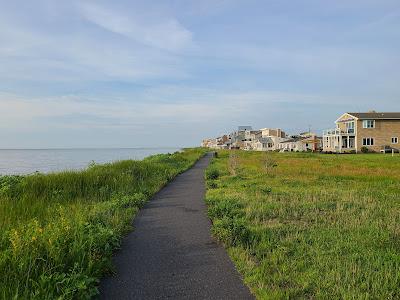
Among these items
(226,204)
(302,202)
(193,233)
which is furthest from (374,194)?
(193,233)

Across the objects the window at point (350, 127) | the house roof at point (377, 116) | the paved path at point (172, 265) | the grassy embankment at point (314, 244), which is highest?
the house roof at point (377, 116)

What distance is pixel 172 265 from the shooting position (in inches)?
231

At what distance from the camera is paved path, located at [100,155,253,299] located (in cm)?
482

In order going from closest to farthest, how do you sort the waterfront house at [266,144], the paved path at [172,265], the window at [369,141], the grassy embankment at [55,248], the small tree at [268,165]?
the grassy embankment at [55,248] < the paved path at [172,265] < the small tree at [268,165] < the window at [369,141] < the waterfront house at [266,144]

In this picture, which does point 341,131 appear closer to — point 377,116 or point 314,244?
point 377,116

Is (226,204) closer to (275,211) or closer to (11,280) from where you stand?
(275,211)

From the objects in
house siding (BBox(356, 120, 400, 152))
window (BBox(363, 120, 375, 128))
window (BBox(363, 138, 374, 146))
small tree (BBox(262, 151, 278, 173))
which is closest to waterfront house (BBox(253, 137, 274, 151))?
window (BBox(363, 138, 374, 146))

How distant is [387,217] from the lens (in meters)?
9.28

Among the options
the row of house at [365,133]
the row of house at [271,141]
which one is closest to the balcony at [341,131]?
the row of house at [365,133]

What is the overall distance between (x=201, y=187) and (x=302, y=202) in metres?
6.21

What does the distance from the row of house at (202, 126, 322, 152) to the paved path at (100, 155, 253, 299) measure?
261ft

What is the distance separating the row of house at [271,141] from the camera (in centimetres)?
8569

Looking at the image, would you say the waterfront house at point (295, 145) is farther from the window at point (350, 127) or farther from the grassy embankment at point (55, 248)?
A: the grassy embankment at point (55, 248)

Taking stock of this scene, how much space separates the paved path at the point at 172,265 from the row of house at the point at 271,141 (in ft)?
261
